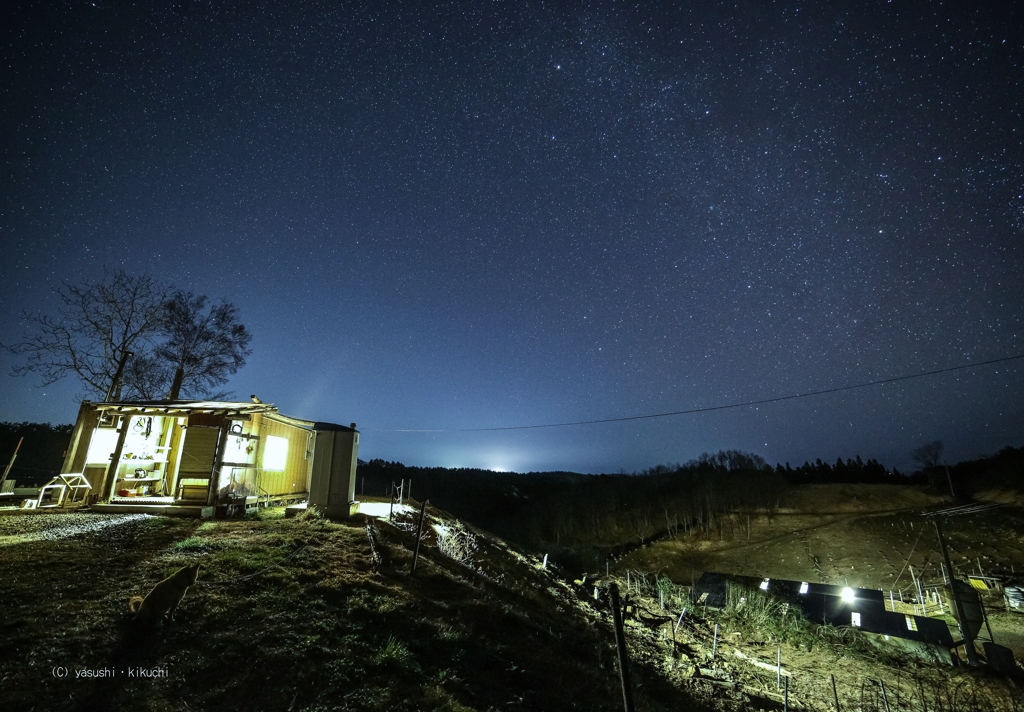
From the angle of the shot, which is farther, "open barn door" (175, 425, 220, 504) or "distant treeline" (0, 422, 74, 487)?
"distant treeline" (0, 422, 74, 487)

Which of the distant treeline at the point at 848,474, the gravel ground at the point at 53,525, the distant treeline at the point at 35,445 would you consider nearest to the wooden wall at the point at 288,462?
the gravel ground at the point at 53,525

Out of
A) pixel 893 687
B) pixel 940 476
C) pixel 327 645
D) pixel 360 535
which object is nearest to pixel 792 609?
pixel 893 687

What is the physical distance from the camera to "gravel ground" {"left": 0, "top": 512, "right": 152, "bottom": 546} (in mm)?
9500

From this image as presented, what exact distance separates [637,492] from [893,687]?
45.3 m

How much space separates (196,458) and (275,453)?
279cm

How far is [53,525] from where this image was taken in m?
10.8

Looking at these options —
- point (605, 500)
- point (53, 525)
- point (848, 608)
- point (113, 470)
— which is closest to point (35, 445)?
point (113, 470)

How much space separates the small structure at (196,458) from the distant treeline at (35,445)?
3047 centimetres

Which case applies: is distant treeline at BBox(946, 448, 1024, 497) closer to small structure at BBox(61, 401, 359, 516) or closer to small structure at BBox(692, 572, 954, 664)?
small structure at BBox(692, 572, 954, 664)

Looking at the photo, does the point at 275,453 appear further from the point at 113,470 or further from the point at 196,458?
the point at 113,470

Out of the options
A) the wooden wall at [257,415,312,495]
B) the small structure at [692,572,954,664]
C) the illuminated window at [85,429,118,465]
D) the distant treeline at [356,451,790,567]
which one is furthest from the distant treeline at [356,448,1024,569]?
the illuminated window at [85,429,118,465]

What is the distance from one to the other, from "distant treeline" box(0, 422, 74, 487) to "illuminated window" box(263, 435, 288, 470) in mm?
32050

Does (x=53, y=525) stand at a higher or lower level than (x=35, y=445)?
lower

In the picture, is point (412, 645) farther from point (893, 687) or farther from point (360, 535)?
point (893, 687)
